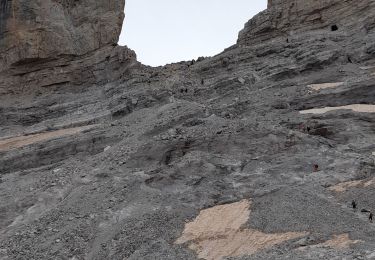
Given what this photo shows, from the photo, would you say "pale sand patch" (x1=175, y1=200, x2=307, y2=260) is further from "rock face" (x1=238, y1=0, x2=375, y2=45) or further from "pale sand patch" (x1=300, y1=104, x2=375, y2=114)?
"rock face" (x1=238, y1=0, x2=375, y2=45)

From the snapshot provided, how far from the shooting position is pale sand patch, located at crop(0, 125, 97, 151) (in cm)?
3381

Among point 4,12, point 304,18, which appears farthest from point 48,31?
point 304,18

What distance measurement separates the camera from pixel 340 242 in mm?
16156

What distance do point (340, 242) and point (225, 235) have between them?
157 inches

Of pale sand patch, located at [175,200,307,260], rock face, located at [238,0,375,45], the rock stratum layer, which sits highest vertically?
rock face, located at [238,0,375,45]

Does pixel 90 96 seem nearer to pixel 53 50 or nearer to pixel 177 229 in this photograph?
pixel 53 50

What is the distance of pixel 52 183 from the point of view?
25.4 metres

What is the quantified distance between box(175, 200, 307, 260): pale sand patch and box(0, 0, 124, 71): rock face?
29638mm

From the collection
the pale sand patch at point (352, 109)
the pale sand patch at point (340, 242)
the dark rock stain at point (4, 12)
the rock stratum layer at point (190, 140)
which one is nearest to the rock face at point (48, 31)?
the dark rock stain at point (4, 12)

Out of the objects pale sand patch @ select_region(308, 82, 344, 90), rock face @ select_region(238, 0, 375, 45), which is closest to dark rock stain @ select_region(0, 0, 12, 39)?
rock face @ select_region(238, 0, 375, 45)

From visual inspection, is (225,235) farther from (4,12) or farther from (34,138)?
(4,12)

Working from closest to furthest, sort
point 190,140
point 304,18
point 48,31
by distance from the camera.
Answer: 1. point 190,140
2. point 304,18
3. point 48,31

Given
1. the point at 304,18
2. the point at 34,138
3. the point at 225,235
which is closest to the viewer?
the point at 225,235

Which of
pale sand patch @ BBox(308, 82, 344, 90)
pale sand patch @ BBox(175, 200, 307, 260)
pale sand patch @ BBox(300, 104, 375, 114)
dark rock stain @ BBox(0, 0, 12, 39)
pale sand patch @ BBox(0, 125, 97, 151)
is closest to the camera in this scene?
pale sand patch @ BBox(175, 200, 307, 260)
